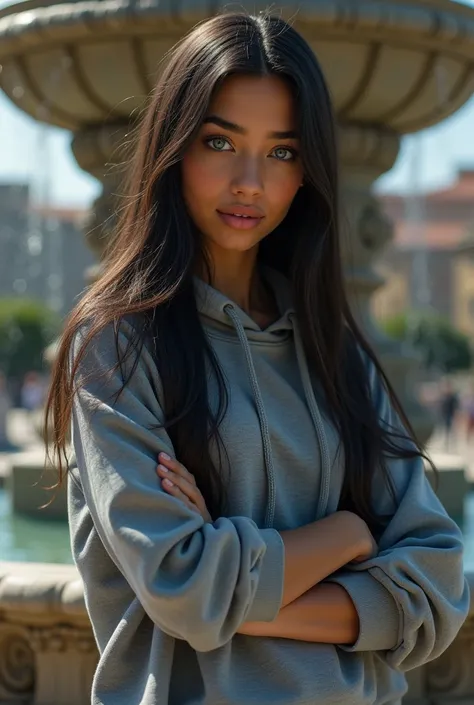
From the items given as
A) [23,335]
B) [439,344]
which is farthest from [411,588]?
[439,344]

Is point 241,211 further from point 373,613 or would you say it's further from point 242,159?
point 373,613

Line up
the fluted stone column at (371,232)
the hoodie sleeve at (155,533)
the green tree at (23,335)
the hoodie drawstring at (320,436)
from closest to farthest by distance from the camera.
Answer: the hoodie sleeve at (155,533) → the hoodie drawstring at (320,436) → the fluted stone column at (371,232) → the green tree at (23,335)

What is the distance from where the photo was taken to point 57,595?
2688 millimetres

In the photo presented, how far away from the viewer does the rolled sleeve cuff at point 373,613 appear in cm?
176

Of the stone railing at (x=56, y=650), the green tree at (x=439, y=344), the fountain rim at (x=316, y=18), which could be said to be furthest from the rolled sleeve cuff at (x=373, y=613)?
the green tree at (x=439, y=344)

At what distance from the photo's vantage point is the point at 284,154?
188 centimetres

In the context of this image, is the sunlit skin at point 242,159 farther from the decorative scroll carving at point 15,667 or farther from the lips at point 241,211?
the decorative scroll carving at point 15,667

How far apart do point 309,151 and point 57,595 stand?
1287mm

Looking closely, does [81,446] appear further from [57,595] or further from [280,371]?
[57,595]

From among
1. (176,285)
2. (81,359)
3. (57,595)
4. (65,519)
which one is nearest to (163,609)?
(81,359)

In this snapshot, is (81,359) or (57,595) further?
(57,595)

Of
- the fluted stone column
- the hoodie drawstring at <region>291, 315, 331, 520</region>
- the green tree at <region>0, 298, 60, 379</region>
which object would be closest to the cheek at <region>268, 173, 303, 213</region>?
the hoodie drawstring at <region>291, 315, 331, 520</region>

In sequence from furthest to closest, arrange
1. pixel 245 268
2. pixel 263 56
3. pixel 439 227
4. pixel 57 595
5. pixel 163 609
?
pixel 439 227 → pixel 57 595 → pixel 245 268 → pixel 263 56 → pixel 163 609

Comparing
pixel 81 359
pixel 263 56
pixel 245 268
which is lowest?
pixel 81 359
